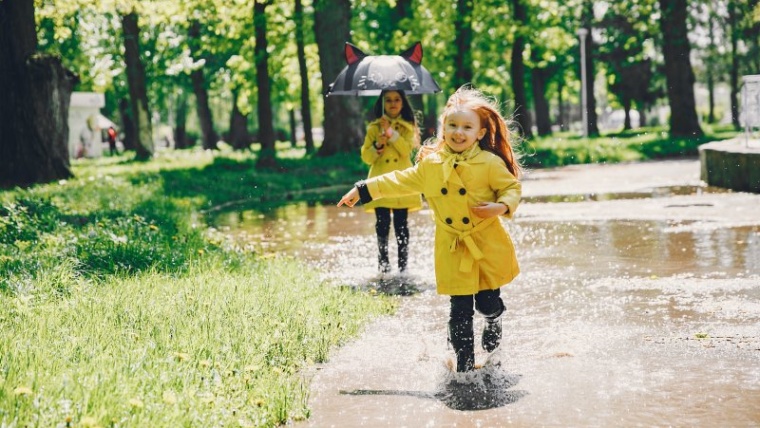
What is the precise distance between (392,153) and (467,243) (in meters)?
3.77

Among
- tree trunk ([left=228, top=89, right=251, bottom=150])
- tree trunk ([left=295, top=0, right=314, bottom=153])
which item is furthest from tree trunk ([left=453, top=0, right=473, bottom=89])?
tree trunk ([left=228, top=89, right=251, bottom=150])

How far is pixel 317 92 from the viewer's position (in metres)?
52.3

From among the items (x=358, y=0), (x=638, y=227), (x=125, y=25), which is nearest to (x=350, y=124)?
(x=358, y=0)

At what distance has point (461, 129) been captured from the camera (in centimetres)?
519

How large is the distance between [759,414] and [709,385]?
490 millimetres

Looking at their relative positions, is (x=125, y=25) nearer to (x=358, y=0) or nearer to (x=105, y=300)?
(x=358, y=0)

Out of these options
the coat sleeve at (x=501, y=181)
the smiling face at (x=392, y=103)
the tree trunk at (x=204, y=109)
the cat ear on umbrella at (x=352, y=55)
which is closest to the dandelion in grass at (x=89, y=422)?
the coat sleeve at (x=501, y=181)

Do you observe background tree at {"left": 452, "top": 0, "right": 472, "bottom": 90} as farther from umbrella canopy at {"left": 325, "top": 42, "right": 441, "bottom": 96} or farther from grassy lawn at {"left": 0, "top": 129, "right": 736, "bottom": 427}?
umbrella canopy at {"left": 325, "top": 42, "right": 441, "bottom": 96}

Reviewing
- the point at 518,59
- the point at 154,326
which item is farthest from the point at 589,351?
the point at 518,59

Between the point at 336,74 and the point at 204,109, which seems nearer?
the point at 336,74

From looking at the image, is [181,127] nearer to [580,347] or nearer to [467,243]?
[580,347]

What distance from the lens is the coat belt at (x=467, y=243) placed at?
509 cm

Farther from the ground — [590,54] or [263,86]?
[590,54]

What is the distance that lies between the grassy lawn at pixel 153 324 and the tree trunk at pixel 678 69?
25691mm
